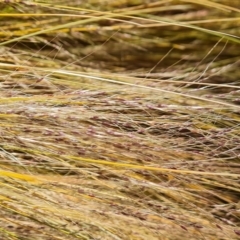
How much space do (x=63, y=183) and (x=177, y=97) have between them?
335mm

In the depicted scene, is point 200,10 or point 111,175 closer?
point 200,10

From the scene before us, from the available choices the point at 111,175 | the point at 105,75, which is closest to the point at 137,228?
the point at 111,175

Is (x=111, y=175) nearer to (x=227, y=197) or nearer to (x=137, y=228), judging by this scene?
(x=137, y=228)

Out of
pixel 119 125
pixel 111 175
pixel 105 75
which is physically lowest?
pixel 111 175

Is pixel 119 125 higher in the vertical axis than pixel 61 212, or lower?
higher

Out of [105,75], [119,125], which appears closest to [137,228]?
[119,125]

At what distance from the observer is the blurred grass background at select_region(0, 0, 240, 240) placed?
101 centimetres

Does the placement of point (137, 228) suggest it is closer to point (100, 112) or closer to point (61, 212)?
point (61, 212)

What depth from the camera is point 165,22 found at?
3.05 feet

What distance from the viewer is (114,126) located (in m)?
1.07

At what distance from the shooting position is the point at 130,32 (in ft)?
3.36

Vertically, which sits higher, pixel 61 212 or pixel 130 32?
pixel 130 32

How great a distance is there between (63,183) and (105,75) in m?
0.28

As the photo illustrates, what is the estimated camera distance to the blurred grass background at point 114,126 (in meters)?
1.01
